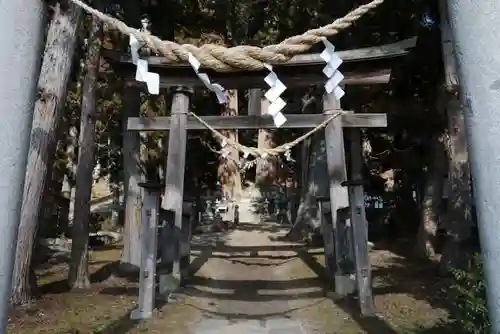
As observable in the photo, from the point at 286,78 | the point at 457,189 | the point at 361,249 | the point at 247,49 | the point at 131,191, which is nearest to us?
Result: the point at 247,49

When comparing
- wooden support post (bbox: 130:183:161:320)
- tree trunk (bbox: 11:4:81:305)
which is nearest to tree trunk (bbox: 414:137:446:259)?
wooden support post (bbox: 130:183:161:320)

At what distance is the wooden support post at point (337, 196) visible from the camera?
845 centimetres

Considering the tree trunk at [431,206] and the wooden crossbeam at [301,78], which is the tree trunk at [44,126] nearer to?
the wooden crossbeam at [301,78]

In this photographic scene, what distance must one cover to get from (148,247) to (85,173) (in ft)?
8.05

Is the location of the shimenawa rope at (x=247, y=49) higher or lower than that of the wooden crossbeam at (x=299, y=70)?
lower

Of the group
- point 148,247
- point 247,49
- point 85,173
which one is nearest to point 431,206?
point 148,247

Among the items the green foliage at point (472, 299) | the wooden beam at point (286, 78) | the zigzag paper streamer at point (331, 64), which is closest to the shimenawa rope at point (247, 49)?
the zigzag paper streamer at point (331, 64)

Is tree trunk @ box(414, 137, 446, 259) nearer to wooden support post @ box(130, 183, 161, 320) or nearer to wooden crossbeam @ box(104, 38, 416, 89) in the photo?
wooden crossbeam @ box(104, 38, 416, 89)

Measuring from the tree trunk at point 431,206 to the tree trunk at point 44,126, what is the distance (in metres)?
7.86

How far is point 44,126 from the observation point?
765 cm

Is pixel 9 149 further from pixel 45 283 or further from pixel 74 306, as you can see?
pixel 45 283

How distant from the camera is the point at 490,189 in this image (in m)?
2.22

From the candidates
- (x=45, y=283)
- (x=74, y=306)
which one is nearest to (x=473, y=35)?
(x=74, y=306)

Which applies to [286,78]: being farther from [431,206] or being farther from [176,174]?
[431,206]
